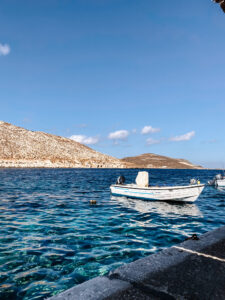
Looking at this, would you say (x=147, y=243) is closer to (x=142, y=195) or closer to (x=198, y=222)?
(x=198, y=222)

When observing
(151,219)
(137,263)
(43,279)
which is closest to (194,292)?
(137,263)

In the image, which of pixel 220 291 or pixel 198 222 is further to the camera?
pixel 198 222

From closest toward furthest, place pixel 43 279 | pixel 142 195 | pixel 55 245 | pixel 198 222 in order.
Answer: pixel 43 279 → pixel 55 245 → pixel 198 222 → pixel 142 195

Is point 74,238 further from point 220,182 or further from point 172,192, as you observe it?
point 220,182

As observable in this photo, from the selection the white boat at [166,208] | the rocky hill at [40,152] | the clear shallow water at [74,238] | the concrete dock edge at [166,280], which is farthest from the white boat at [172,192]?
the rocky hill at [40,152]

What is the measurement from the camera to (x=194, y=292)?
8.63ft

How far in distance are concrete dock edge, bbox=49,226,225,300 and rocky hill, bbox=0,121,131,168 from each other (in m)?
91.2

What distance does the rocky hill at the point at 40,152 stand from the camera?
9756 cm

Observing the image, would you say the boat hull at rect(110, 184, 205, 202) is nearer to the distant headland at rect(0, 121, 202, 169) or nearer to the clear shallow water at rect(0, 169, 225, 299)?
the clear shallow water at rect(0, 169, 225, 299)

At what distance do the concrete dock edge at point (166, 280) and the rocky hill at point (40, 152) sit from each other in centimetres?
9122

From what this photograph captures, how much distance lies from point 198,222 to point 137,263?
1101cm

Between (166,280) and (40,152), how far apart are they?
11631cm

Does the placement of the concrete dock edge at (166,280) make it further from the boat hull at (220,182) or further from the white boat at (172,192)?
the boat hull at (220,182)

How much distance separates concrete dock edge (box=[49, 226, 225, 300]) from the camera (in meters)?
2.55
